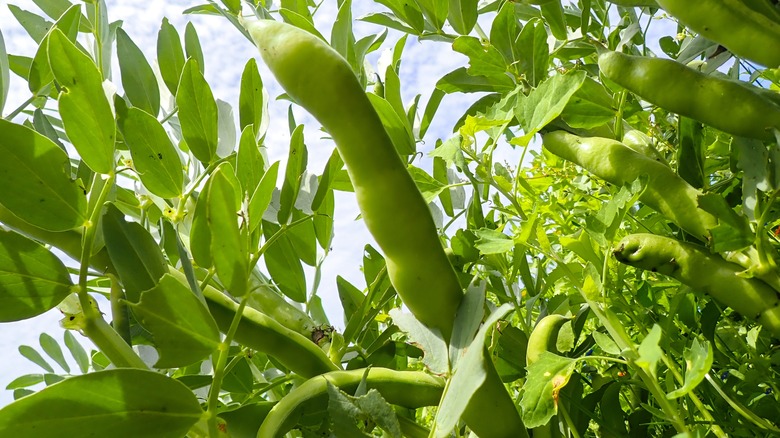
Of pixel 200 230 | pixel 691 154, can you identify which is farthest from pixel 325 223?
pixel 691 154

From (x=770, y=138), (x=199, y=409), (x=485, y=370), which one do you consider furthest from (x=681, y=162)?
(x=199, y=409)

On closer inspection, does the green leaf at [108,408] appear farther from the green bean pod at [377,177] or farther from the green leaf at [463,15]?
the green leaf at [463,15]

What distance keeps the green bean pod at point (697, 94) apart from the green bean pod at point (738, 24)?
0.05 meters

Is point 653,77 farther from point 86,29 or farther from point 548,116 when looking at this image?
point 86,29

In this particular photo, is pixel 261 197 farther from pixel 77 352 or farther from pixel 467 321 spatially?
pixel 77 352

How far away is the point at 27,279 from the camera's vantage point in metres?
0.54

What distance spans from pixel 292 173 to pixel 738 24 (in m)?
0.45

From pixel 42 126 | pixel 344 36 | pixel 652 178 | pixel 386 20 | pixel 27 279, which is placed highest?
pixel 386 20

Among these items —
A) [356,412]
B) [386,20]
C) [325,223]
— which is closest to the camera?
[356,412]

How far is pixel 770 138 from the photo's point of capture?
0.65 meters

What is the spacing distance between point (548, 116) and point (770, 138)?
0.22 m

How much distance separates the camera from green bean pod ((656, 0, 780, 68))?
23.5 inches

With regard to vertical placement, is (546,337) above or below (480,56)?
below

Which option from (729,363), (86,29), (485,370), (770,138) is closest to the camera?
(485,370)
